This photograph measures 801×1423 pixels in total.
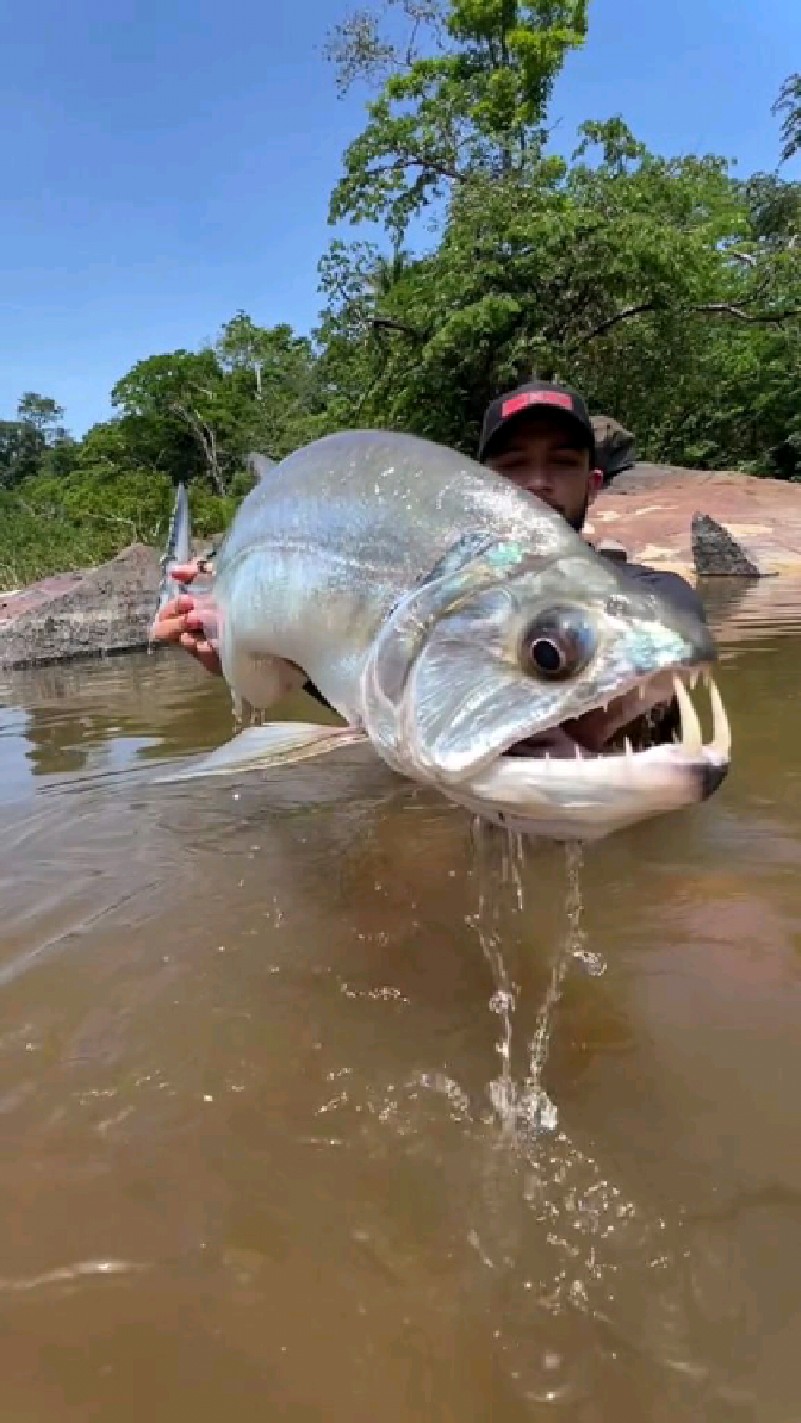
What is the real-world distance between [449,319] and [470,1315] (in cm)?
1415

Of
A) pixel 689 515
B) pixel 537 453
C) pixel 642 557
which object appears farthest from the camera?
pixel 689 515

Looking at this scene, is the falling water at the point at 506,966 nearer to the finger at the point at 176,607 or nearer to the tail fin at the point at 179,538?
the finger at the point at 176,607

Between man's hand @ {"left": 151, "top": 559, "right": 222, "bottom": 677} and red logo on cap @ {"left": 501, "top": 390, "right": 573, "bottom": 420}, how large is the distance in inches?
45.0

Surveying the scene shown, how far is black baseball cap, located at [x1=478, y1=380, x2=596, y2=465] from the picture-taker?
3.26 m

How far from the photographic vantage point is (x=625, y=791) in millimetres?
1413

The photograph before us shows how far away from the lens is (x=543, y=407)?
326cm

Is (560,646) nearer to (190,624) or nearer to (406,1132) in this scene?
(406,1132)

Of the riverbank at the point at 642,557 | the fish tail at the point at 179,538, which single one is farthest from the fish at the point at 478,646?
the riverbank at the point at 642,557

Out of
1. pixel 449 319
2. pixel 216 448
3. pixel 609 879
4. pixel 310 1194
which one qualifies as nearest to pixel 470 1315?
pixel 310 1194

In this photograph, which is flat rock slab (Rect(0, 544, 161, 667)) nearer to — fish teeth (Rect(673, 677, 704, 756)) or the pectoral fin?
the pectoral fin

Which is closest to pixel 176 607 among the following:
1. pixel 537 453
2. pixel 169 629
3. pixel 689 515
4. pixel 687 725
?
pixel 169 629

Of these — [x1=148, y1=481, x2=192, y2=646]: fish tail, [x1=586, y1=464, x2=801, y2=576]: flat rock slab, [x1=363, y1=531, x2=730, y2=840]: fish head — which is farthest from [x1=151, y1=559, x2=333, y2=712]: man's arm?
[x1=586, y1=464, x2=801, y2=576]: flat rock slab

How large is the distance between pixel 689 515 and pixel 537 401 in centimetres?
1221

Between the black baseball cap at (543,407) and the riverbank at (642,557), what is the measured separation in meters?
4.75
